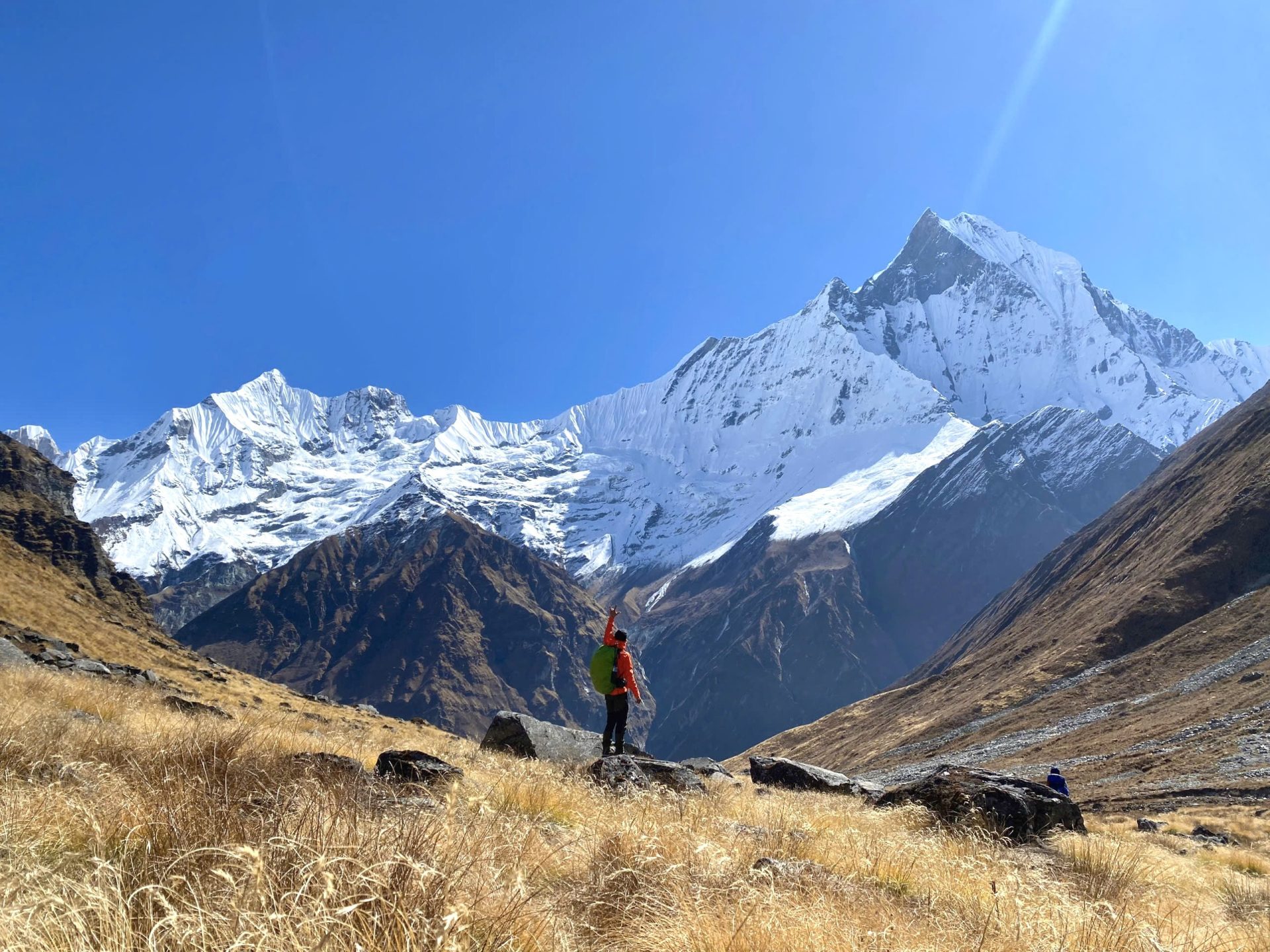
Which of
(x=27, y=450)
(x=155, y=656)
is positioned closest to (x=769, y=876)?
(x=155, y=656)

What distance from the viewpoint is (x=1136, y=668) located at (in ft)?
203

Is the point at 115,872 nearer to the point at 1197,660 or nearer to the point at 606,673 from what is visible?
the point at 606,673

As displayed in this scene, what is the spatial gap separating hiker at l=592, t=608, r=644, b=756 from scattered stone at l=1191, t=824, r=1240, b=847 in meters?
14.0

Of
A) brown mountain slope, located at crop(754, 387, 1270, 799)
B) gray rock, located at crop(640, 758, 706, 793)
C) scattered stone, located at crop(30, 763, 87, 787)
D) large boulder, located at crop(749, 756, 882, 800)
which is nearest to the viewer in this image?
scattered stone, located at crop(30, 763, 87, 787)

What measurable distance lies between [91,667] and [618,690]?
14346 mm

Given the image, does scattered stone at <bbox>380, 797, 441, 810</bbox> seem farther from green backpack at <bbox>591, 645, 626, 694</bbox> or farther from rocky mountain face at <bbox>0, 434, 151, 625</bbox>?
rocky mountain face at <bbox>0, 434, 151, 625</bbox>

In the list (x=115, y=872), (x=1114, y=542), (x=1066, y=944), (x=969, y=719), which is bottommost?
(x=969, y=719)

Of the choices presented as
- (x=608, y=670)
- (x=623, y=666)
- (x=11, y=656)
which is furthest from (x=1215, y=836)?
(x=11, y=656)

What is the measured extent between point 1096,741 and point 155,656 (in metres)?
58.1

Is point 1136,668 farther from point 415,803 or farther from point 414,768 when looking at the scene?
point 415,803

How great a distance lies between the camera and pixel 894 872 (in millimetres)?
5309

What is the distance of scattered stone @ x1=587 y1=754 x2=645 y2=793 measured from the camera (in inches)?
314

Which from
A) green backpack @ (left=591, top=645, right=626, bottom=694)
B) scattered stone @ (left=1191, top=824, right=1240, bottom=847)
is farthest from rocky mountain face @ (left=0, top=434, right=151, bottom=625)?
scattered stone @ (left=1191, top=824, right=1240, bottom=847)

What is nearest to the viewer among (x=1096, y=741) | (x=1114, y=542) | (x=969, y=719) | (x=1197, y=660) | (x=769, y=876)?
(x=769, y=876)
